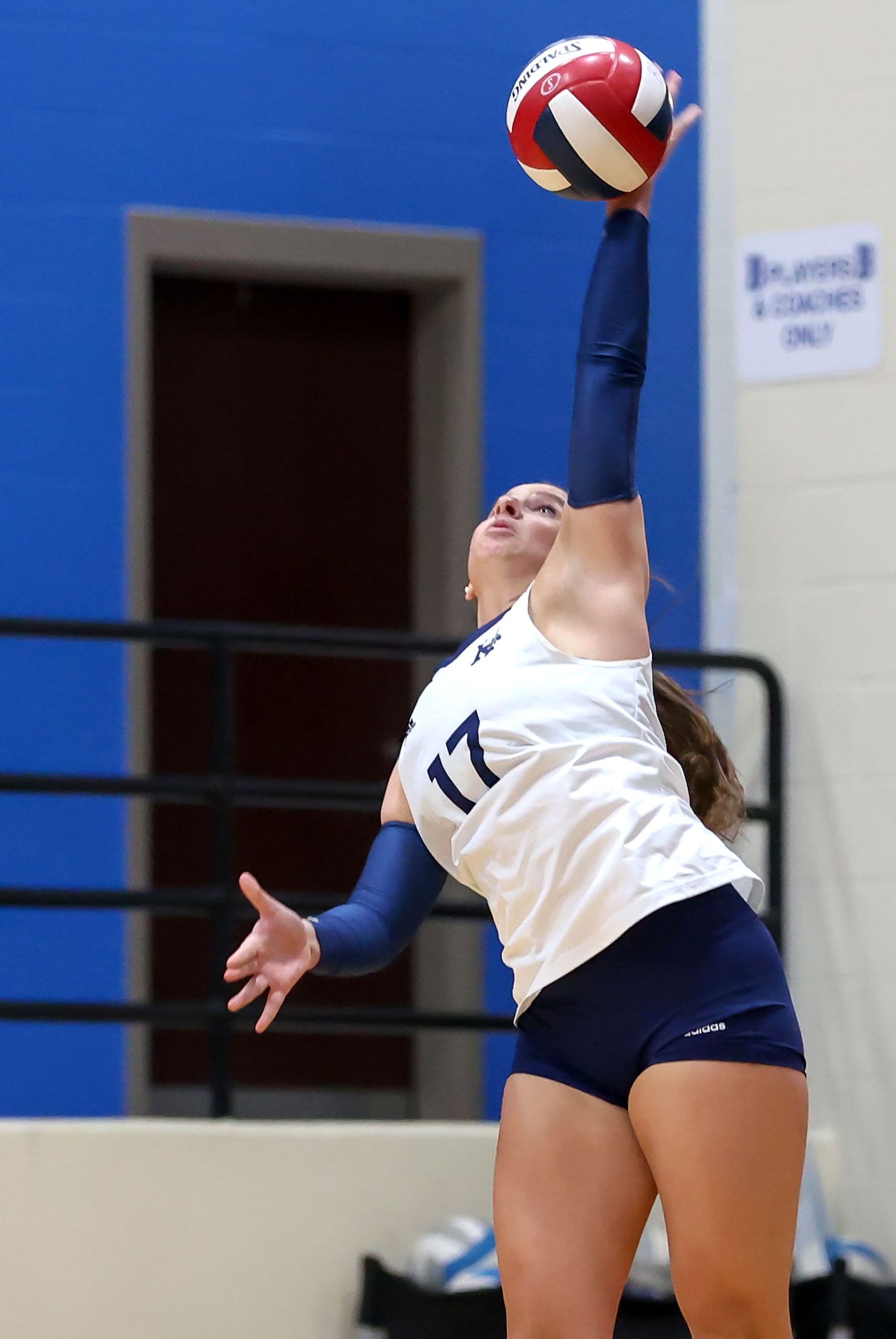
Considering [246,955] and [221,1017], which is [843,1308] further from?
[246,955]

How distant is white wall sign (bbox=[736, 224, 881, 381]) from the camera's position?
466 centimetres

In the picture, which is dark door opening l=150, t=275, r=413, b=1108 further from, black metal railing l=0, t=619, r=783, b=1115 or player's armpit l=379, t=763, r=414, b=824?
player's armpit l=379, t=763, r=414, b=824

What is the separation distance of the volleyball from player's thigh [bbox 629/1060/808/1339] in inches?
42.0

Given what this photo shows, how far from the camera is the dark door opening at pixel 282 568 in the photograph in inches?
199

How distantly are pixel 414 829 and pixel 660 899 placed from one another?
448 millimetres

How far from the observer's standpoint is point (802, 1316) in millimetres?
3924

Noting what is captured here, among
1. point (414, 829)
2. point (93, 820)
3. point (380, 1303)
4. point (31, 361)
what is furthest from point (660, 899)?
point (31, 361)

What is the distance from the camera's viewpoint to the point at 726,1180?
2213 millimetres

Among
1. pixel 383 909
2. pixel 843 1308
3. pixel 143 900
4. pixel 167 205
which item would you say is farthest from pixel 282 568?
pixel 383 909

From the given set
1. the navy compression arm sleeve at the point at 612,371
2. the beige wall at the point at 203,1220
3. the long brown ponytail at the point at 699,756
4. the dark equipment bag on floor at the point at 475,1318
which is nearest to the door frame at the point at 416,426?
the beige wall at the point at 203,1220

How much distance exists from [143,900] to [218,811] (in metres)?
0.24

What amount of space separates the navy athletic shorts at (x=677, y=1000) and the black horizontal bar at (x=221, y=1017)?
1689 millimetres

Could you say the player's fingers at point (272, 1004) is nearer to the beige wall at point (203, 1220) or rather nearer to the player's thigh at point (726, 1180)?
the player's thigh at point (726, 1180)

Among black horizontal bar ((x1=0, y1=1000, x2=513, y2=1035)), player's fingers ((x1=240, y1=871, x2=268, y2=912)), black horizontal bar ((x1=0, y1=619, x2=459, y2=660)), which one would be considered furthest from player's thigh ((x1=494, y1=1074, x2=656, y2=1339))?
black horizontal bar ((x1=0, y1=619, x2=459, y2=660))
